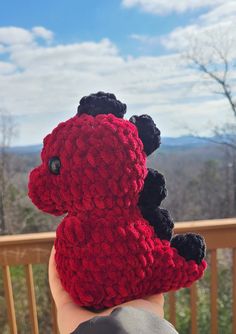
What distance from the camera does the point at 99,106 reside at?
0.73 metres

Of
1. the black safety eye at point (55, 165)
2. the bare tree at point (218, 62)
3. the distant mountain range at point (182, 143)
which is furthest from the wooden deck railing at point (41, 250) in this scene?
the bare tree at point (218, 62)

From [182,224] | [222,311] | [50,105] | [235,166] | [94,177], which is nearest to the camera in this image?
[94,177]

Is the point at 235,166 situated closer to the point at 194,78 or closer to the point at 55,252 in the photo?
the point at 194,78

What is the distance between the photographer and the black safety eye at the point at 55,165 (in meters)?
0.69

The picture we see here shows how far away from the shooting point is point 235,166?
11.2 ft

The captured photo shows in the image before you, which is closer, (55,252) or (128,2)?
(55,252)

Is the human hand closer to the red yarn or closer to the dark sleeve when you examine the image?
the red yarn

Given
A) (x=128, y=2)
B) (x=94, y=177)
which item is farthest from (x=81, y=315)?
(x=128, y=2)

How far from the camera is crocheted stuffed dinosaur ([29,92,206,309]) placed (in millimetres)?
662

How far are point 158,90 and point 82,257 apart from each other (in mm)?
2626

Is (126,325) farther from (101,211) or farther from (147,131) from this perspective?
(147,131)

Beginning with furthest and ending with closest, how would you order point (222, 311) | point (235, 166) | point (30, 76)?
point (235, 166) → point (30, 76) → point (222, 311)

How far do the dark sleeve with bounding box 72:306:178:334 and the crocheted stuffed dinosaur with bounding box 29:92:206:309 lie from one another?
174 mm

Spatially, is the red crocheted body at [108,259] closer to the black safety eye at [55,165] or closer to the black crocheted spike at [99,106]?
the black safety eye at [55,165]
